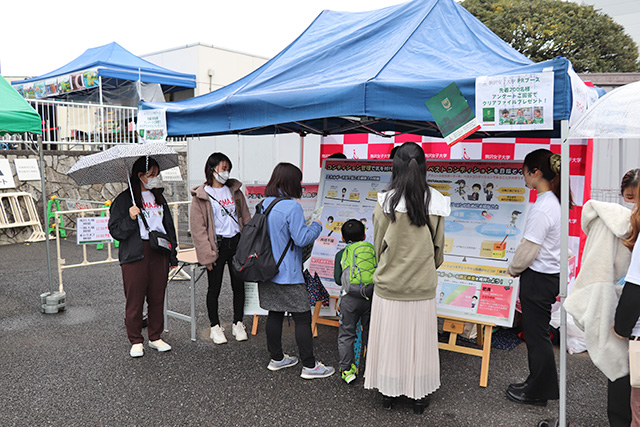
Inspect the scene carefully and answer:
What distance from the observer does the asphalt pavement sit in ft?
9.89

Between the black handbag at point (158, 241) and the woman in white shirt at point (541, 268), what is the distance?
8.76 feet

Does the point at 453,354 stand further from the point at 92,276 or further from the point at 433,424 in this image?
the point at 92,276

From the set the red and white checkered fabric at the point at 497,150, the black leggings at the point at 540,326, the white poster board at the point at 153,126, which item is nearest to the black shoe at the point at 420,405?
the black leggings at the point at 540,326

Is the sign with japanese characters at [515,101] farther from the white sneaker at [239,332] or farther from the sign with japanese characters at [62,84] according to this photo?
the sign with japanese characters at [62,84]

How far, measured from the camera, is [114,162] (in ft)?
13.0

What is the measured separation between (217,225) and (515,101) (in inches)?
102

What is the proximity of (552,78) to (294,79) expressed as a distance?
6.21ft

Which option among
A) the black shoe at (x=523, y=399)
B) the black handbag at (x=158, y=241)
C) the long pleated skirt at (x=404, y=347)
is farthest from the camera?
the black handbag at (x=158, y=241)

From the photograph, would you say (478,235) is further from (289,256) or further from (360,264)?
(289,256)

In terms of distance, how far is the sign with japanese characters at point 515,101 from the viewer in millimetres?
2568

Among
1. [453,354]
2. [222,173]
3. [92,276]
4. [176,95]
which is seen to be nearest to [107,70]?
[176,95]

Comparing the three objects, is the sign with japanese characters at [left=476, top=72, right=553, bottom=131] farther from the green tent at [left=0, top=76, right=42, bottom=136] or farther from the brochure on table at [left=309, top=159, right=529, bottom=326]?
the green tent at [left=0, top=76, right=42, bottom=136]

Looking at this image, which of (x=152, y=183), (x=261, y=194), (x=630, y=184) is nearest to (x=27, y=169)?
(x=261, y=194)

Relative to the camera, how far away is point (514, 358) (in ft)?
13.0
